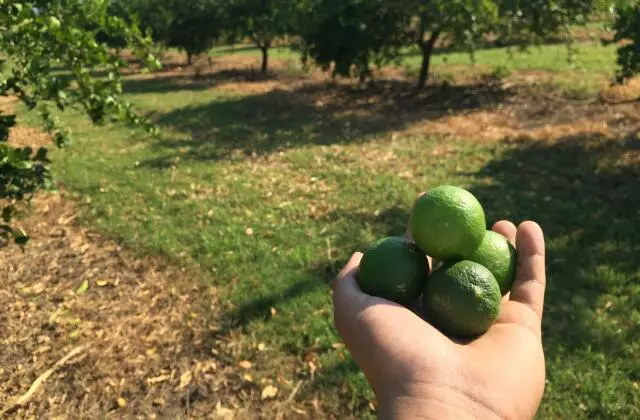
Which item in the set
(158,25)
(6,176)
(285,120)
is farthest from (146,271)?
(158,25)

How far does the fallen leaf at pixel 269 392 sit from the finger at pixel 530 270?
215 centimetres

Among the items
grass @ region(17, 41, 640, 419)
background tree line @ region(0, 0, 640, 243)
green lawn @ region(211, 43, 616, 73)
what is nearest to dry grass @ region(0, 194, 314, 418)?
grass @ region(17, 41, 640, 419)

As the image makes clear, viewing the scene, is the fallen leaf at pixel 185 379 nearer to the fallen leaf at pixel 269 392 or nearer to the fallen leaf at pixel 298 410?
the fallen leaf at pixel 269 392

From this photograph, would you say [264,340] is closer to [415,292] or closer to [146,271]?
[146,271]

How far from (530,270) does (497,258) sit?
21cm

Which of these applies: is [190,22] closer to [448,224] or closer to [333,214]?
[333,214]

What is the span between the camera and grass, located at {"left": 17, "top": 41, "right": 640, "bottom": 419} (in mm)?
4438

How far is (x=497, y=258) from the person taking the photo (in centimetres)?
280

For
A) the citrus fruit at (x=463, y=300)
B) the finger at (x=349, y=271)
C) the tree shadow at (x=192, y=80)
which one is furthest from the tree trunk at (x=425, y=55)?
the citrus fruit at (x=463, y=300)

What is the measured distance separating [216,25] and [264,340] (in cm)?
2323

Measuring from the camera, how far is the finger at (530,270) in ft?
9.09

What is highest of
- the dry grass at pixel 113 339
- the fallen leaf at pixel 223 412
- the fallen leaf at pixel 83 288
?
the fallen leaf at pixel 83 288

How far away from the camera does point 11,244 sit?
6508 millimetres

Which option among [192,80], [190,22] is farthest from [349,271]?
[190,22]
